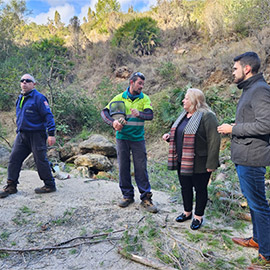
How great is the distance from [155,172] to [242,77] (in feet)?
15.1

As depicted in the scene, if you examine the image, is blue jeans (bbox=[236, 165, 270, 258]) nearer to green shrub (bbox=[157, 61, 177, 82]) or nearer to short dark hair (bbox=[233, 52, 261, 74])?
short dark hair (bbox=[233, 52, 261, 74])

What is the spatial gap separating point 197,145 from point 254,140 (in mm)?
808

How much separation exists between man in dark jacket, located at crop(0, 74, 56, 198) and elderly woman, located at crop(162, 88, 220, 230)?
86.4 inches

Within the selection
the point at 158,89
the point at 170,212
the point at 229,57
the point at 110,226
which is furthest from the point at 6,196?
the point at 229,57

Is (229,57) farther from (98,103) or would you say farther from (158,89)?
(98,103)

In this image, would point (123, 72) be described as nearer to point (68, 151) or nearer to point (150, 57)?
point (150, 57)

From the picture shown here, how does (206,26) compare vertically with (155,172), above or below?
above

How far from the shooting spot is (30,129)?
4195 millimetres

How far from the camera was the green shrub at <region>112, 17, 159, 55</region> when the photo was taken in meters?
16.2

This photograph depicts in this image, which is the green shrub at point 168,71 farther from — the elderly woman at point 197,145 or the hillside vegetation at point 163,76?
the elderly woman at point 197,145

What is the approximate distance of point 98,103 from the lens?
441 inches

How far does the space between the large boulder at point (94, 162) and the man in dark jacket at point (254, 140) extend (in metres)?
4.99

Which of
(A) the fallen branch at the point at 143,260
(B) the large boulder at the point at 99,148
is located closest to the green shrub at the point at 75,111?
(B) the large boulder at the point at 99,148

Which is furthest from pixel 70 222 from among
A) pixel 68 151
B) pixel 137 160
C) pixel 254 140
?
pixel 68 151
